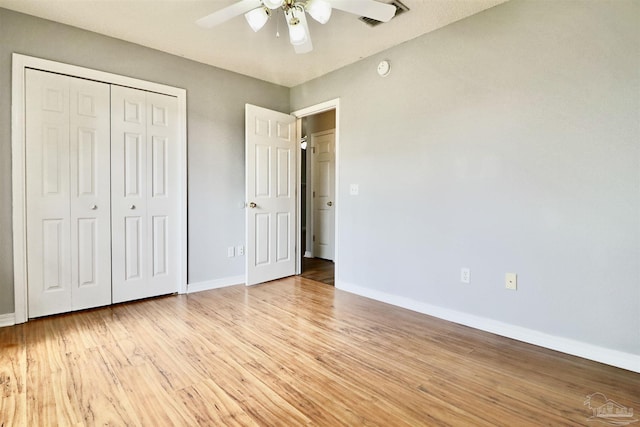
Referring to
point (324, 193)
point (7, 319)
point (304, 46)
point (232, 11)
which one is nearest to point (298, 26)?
point (304, 46)

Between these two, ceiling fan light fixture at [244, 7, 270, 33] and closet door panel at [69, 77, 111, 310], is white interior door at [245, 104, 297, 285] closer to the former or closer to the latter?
closet door panel at [69, 77, 111, 310]

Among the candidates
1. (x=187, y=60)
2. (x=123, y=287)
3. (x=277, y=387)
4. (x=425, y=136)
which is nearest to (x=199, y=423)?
(x=277, y=387)

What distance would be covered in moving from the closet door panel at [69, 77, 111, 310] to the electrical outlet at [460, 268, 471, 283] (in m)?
3.08

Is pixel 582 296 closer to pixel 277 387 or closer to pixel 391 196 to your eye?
pixel 391 196

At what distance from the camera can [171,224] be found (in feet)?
10.9

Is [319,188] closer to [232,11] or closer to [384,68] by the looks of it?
[384,68]

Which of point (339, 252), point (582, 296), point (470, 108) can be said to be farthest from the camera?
point (339, 252)

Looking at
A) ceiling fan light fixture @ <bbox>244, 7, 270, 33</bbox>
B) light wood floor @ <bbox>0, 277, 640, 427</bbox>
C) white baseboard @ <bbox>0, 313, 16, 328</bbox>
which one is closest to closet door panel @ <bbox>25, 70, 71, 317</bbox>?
white baseboard @ <bbox>0, 313, 16, 328</bbox>

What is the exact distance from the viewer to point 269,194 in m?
3.87

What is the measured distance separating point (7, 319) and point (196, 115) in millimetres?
2354

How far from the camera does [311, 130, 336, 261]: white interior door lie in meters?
5.24

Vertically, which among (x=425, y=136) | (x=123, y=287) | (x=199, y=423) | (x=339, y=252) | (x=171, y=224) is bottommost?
(x=199, y=423)

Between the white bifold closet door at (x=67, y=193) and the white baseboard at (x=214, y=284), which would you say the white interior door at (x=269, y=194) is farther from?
the white bifold closet door at (x=67, y=193)

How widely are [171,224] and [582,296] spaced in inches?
135
